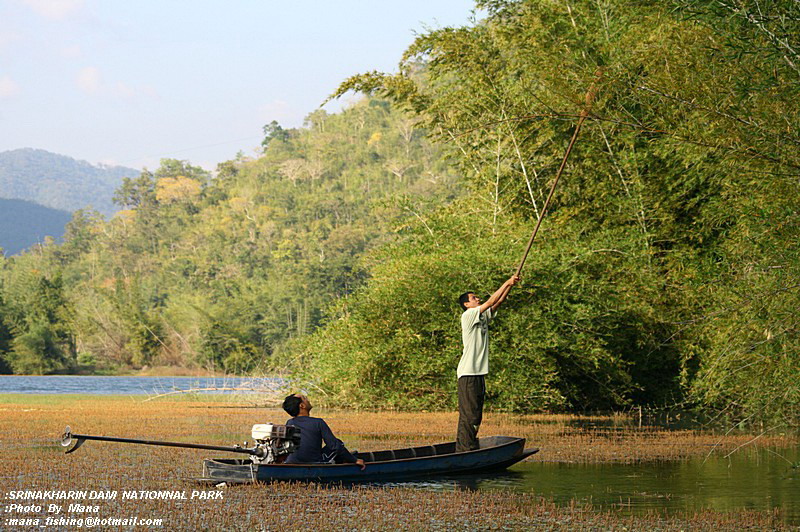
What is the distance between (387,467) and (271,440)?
4.15 ft

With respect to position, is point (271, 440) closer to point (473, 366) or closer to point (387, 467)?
point (387, 467)

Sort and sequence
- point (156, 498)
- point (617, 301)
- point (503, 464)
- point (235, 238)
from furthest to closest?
point (235, 238) < point (617, 301) < point (503, 464) < point (156, 498)

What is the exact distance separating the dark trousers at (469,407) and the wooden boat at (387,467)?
415mm

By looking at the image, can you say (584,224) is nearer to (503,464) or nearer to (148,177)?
(503,464)

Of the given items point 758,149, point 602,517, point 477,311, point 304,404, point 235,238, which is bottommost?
point 602,517

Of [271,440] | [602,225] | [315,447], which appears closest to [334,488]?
[315,447]

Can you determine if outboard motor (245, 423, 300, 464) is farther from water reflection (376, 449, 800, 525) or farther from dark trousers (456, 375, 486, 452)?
dark trousers (456, 375, 486, 452)

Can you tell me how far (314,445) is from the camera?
1016 centimetres

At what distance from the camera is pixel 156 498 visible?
28.8 ft

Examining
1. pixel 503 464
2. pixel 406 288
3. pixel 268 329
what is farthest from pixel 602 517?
pixel 268 329

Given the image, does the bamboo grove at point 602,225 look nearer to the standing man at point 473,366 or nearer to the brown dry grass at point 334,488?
the brown dry grass at point 334,488

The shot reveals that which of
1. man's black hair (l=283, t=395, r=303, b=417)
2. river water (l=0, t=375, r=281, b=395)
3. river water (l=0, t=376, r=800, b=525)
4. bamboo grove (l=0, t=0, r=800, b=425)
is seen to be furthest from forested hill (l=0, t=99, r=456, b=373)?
man's black hair (l=283, t=395, r=303, b=417)

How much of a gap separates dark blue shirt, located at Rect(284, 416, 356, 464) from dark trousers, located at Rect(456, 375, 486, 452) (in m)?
1.83

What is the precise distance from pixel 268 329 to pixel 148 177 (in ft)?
136
